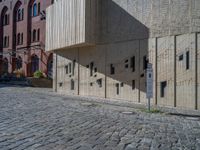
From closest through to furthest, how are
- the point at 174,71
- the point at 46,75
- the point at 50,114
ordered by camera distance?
the point at 50,114 → the point at 174,71 → the point at 46,75

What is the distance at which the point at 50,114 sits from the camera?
9.59m

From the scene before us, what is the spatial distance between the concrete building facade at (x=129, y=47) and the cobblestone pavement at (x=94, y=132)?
3.47 m

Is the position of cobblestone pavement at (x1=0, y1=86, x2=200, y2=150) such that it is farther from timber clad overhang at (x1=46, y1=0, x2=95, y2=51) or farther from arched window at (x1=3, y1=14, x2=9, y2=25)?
arched window at (x1=3, y1=14, x2=9, y2=25)

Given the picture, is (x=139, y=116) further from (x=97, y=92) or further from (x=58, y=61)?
(x=58, y=61)

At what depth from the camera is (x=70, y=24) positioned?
53.9ft

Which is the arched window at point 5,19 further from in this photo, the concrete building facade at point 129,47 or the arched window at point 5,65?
the concrete building facade at point 129,47

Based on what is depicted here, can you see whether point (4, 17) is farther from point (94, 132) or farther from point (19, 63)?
point (94, 132)

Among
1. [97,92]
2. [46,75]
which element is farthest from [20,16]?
[97,92]

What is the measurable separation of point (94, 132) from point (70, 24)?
10.8m

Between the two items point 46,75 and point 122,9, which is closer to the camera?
point 122,9

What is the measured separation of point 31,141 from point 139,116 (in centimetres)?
479

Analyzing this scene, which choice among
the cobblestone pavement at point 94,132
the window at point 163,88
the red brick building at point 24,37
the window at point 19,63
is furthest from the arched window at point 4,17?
the cobblestone pavement at point 94,132

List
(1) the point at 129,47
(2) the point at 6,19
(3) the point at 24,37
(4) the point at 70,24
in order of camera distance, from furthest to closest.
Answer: (2) the point at 6,19
(3) the point at 24,37
(4) the point at 70,24
(1) the point at 129,47

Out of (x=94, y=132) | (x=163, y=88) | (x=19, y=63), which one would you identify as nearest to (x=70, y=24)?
(x=163, y=88)
